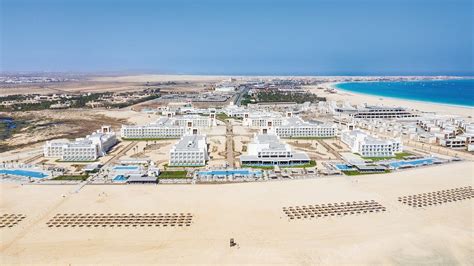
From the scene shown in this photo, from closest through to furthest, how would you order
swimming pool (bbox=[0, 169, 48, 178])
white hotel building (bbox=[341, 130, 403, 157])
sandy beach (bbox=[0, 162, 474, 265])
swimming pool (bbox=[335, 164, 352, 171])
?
sandy beach (bbox=[0, 162, 474, 265]), swimming pool (bbox=[0, 169, 48, 178]), swimming pool (bbox=[335, 164, 352, 171]), white hotel building (bbox=[341, 130, 403, 157])

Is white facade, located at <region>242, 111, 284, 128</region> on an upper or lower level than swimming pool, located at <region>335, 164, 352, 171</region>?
upper

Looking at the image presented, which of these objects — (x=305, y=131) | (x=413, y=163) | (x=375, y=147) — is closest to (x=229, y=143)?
(x=305, y=131)

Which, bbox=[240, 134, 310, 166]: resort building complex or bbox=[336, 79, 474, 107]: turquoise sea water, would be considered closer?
bbox=[240, 134, 310, 166]: resort building complex

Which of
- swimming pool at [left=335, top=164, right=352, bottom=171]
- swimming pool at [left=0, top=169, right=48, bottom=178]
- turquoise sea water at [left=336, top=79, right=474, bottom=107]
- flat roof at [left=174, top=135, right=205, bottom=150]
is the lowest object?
swimming pool at [left=335, top=164, right=352, bottom=171]

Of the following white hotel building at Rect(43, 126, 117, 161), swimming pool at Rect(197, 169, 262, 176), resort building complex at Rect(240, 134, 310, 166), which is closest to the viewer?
swimming pool at Rect(197, 169, 262, 176)

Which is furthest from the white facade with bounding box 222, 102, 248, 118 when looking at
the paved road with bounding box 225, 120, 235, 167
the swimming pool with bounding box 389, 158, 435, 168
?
the swimming pool with bounding box 389, 158, 435, 168

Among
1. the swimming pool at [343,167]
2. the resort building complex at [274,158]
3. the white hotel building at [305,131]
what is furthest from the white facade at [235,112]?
the swimming pool at [343,167]

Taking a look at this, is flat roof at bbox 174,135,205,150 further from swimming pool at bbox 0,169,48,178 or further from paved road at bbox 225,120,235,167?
swimming pool at bbox 0,169,48,178

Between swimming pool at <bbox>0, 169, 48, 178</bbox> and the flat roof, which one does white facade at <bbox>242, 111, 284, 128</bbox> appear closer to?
the flat roof

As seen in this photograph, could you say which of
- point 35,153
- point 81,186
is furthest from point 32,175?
point 35,153
